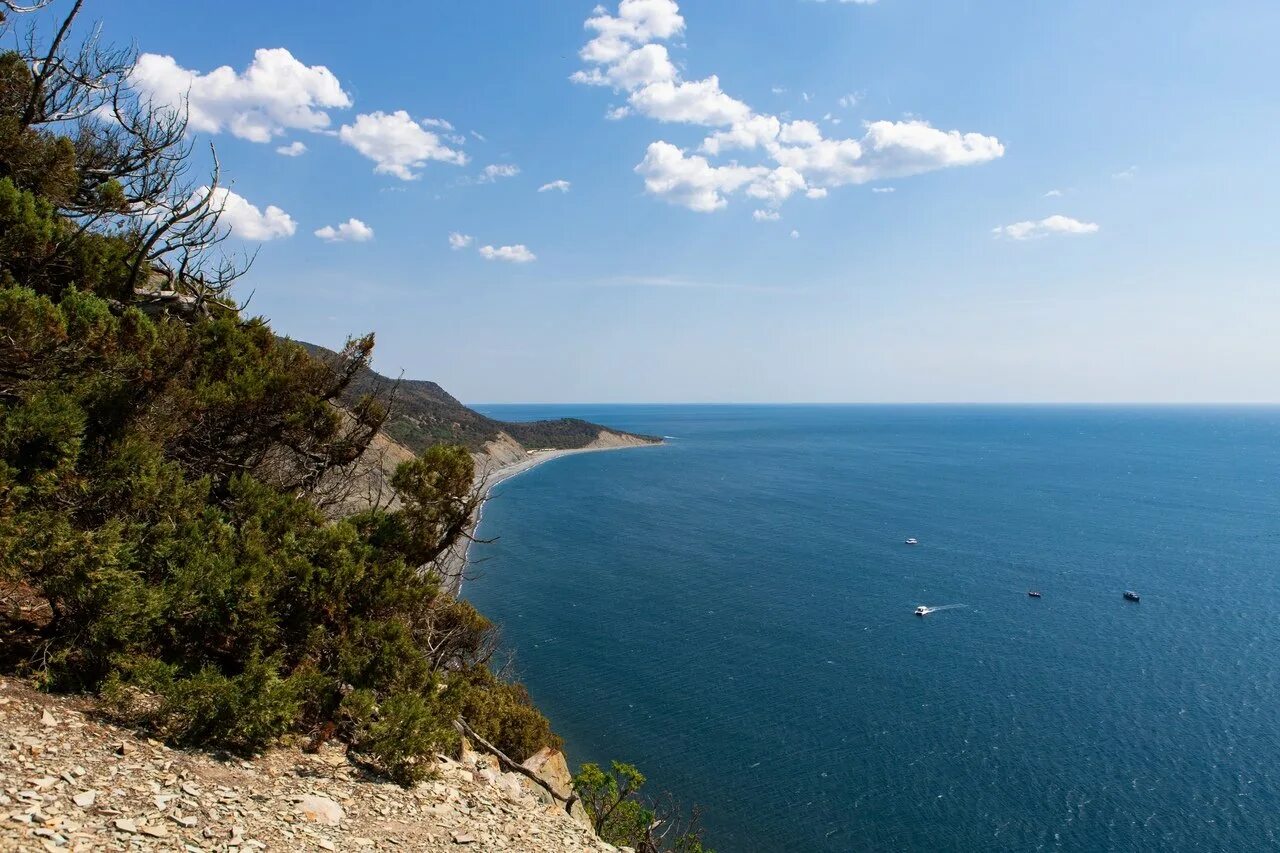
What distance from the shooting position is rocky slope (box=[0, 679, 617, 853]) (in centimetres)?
616

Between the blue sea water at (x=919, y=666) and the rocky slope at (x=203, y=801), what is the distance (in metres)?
22.1

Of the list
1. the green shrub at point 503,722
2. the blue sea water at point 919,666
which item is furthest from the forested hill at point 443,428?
the green shrub at point 503,722

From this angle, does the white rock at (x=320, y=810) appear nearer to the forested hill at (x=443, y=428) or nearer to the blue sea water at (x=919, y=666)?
the blue sea water at (x=919, y=666)

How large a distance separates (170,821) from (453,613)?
1560 cm

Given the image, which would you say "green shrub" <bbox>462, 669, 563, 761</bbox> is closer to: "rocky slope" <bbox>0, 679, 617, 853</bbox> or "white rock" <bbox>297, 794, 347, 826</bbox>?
"rocky slope" <bbox>0, 679, 617, 853</bbox>

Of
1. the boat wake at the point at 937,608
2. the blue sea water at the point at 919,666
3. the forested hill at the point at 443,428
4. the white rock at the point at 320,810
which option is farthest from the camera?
the forested hill at the point at 443,428

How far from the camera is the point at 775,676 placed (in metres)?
41.7

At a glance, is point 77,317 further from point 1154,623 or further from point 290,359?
Result: point 1154,623

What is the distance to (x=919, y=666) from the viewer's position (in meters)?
43.3

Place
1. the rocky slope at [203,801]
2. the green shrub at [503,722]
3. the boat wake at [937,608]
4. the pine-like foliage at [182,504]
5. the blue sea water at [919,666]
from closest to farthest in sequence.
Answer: the rocky slope at [203,801]
the pine-like foliage at [182,504]
the green shrub at [503,722]
the blue sea water at [919,666]
the boat wake at [937,608]

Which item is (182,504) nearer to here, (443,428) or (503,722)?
(503,722)

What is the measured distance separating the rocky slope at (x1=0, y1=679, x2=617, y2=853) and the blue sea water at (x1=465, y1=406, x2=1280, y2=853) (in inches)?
871

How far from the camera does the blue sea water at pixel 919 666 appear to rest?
2942 cm

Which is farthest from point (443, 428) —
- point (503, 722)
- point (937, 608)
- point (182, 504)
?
point (182, 504)
